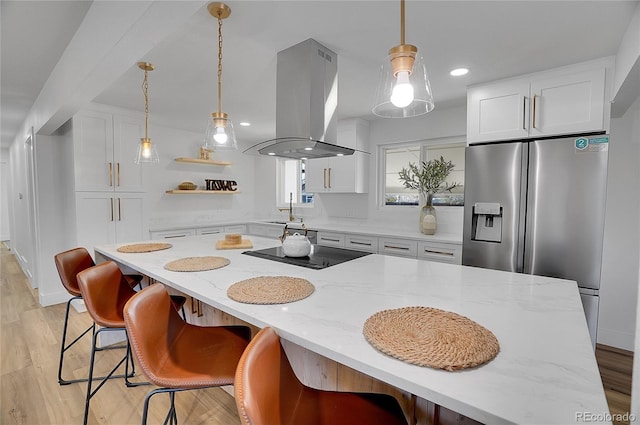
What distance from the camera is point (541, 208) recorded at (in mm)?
2422

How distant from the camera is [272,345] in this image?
910mm

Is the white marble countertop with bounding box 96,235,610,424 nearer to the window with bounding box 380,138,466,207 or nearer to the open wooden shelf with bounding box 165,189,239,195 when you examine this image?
the window with bounding box 380,138,466,207

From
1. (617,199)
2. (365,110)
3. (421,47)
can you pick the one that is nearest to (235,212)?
(365,110)

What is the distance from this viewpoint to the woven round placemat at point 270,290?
1196mm

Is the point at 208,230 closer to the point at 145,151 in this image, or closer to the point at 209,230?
the point at 209,230

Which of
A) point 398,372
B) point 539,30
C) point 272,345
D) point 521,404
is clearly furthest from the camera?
point 539,30

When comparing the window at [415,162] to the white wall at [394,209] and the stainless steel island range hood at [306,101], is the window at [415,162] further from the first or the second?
the stainless steel island range hood at [306,101]

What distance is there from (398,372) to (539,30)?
7.28 ft

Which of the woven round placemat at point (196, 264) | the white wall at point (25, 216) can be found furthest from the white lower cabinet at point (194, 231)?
the woven round placemat at point (196, 264)

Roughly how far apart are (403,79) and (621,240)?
9.31 ft

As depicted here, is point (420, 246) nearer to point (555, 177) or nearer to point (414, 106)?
point (555, 177)

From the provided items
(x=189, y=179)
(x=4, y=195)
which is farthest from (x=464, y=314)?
(x=4, y=195)

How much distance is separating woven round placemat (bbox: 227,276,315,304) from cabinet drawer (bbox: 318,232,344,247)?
2.32 metres

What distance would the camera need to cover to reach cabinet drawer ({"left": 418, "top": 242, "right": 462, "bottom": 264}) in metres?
2.96
